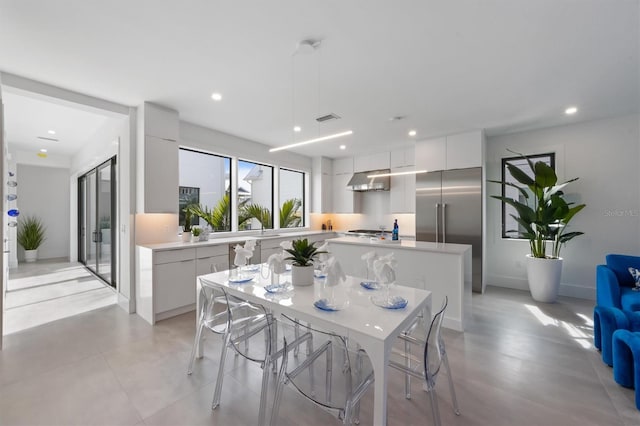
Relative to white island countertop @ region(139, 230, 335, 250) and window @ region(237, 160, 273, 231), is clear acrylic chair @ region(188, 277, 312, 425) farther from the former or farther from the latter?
window @ region(237, 160, 273, 231)

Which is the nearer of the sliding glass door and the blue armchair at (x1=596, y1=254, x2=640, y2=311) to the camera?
the blue armchair at (x1=596, y1=254, x2=640, y2=311)

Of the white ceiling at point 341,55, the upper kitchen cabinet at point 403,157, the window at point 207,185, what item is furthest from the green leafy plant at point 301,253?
the upper kitchen cabinet at point 403,157

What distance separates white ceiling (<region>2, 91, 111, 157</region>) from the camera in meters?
3.72

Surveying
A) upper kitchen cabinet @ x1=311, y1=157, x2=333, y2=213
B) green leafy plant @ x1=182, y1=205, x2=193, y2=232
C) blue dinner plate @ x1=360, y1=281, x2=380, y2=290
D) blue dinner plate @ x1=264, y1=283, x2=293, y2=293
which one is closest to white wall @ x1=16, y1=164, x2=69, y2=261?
green leafy plant @ x1=182, y1=205, x2=193, y2=232

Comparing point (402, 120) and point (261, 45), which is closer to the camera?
point (261, 45)

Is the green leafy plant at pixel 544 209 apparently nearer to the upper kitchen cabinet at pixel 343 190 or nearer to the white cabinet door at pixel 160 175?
the upper kitchen cabinet at pixel 343 190

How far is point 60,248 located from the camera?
7359mm

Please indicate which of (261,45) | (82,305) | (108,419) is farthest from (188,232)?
(261,45)

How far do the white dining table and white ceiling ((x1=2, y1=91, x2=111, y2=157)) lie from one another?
3.54m

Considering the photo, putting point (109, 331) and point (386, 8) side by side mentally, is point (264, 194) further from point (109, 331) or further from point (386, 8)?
point (386, 8)

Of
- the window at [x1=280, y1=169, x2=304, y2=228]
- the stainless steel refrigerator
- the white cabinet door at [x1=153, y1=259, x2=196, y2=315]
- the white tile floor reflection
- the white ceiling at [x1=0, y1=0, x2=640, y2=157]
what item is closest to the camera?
the white ceiling at [x1=0, y1=0, x2=640, y2=157]

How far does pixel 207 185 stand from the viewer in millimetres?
4867

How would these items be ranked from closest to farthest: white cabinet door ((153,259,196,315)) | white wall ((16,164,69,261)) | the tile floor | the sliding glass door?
the tile floor → white cabinet door ((153,259,196,315)) → the sliding glass door → white wall ((16,164,69,261))

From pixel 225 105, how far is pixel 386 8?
94.7 inches
